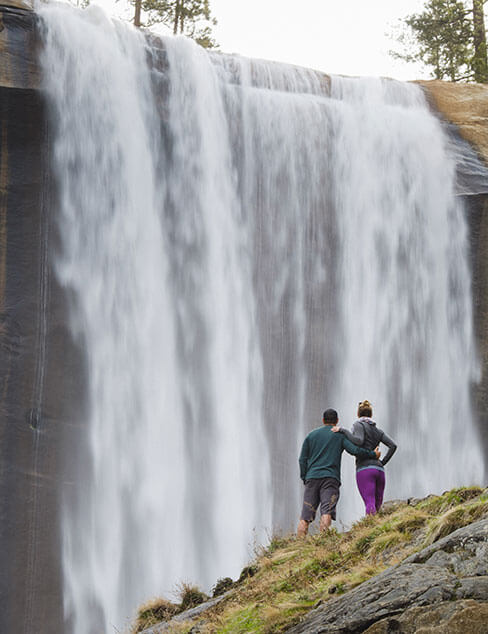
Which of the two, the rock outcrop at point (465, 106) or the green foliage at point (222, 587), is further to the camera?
the rock outcrop at point (465, 106)

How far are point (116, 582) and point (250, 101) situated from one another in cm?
1012

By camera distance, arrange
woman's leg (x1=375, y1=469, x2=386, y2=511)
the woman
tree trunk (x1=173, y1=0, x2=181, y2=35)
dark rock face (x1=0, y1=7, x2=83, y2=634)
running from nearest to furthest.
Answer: the woman
woman's leg (x1=375, y1=469, x2=386, y2=511)
dark rock face (x1=0, y1=7, x2=83, y2=634)
tree trunk (x1=173, y1=0, x2=181, y2=35)

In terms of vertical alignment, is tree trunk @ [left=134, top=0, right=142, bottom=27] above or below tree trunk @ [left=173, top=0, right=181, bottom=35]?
below

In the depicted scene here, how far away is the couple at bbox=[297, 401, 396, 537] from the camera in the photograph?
9.18m

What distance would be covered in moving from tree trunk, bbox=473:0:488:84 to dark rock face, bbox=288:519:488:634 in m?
23.4

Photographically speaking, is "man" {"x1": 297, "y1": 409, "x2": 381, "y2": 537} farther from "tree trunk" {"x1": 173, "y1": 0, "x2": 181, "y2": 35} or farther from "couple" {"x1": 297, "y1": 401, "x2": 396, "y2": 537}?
"tree trunk" {"x1": 173, "y1": 0, "x2": 181, "y2": 35}

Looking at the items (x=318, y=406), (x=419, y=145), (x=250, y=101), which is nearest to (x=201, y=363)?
(x=318, y=406)

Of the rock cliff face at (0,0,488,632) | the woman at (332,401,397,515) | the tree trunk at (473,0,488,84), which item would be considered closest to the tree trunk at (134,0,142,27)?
the tree trunk at (473,0,488,84)

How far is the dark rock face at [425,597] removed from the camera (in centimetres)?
436

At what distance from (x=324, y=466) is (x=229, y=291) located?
836cm

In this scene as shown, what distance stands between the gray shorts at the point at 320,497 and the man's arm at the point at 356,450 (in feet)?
1.27

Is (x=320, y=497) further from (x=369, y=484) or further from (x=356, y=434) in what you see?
(x=356, y=434)

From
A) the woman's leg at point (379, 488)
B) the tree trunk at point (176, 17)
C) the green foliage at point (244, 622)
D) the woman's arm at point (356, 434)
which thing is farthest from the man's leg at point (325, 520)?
the tree trunk at point (176, 17)

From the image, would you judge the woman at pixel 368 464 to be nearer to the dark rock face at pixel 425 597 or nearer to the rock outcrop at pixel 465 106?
the dark rock face at pixel 425 597
